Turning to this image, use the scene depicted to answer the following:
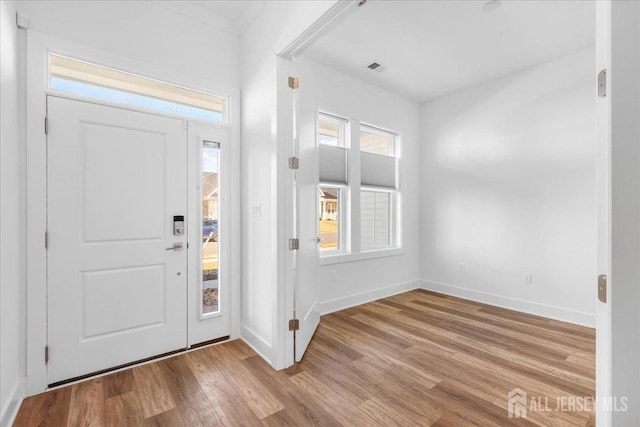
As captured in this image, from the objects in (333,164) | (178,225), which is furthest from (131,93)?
(333,164)

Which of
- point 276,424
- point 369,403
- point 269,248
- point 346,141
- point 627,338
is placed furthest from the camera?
point 346,141

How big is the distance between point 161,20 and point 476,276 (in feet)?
15.6

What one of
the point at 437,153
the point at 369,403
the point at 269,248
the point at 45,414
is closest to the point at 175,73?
the point at 269,248

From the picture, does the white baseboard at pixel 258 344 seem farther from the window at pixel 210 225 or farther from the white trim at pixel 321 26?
the white trim at pixel 321 26

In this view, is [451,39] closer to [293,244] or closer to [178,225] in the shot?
[293,244]

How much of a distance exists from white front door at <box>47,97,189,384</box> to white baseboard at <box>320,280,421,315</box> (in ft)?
5.69

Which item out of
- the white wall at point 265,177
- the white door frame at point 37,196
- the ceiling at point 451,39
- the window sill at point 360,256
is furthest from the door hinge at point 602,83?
the window sill at point 360,256

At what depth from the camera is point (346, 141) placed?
402 centimetres

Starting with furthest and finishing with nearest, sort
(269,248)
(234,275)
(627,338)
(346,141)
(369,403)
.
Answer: (346,141) → (234,275) → (269,248) → (369,403) → (627,338)

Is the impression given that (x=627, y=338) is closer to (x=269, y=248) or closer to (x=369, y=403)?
(x=369, y=403)

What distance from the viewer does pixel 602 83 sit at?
83 cm

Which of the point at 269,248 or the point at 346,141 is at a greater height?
the point at 346,141

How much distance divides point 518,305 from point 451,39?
334 cm

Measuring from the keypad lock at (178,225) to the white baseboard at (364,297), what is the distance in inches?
75.9
